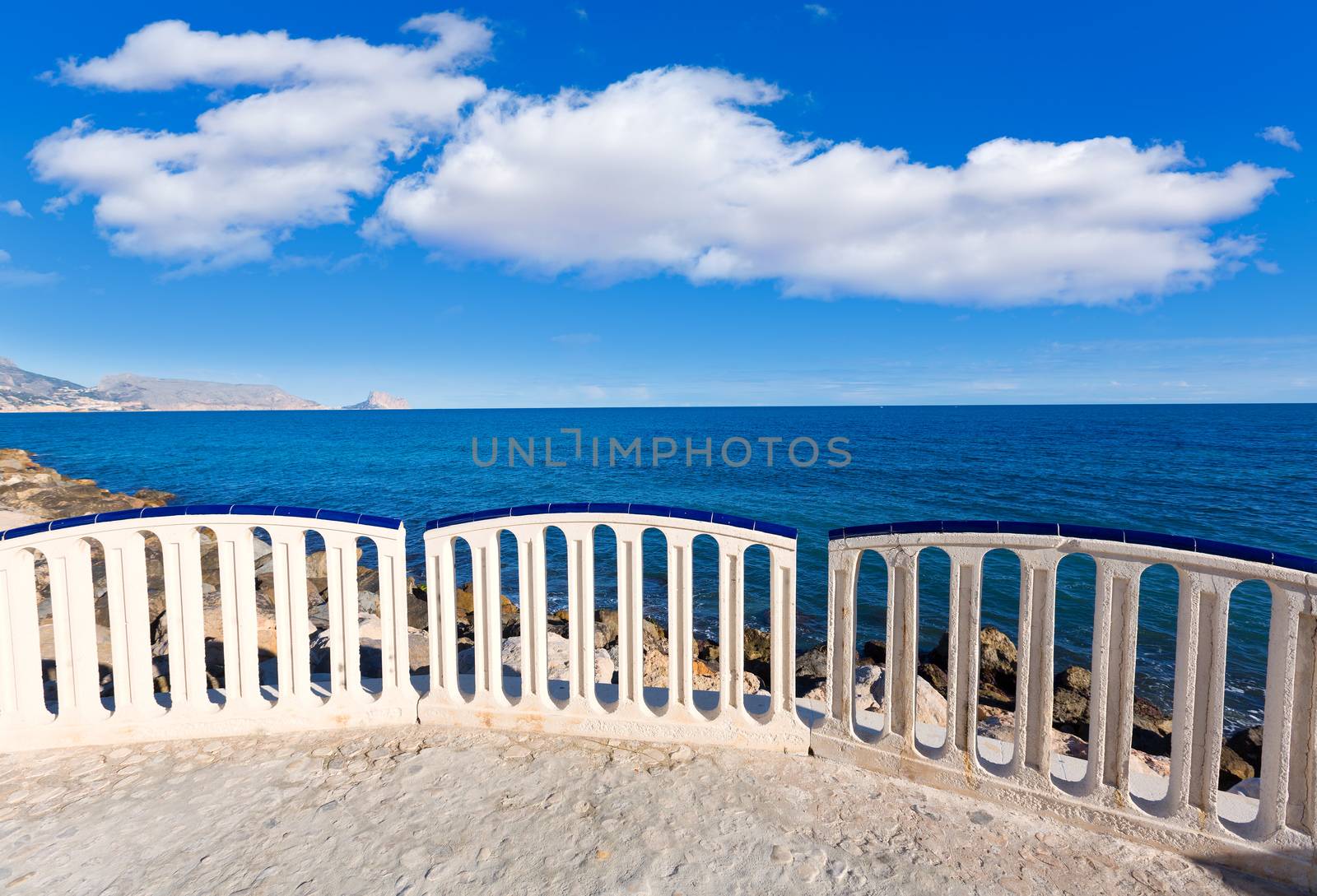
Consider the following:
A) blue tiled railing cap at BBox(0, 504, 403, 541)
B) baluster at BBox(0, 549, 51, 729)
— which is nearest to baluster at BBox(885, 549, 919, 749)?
blue tiled railing cap at BBox(0, 504, 403, 541)

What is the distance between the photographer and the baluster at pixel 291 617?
13.1 ft

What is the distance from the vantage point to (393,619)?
164 inches

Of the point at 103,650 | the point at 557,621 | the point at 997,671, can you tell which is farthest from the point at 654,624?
the point at 103,650

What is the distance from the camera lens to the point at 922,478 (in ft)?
136

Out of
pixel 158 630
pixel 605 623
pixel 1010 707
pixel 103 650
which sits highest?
pixel 103 650

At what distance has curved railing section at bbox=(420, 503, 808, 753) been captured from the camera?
3.79 m

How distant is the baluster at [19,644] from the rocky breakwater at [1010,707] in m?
5.72

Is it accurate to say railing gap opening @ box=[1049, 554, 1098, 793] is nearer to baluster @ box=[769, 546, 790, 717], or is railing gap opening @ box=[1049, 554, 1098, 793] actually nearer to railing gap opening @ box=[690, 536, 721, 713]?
baluster @ box=[769, 546, 790, 717]

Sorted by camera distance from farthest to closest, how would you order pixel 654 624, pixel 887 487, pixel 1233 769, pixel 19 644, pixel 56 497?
pixel 887 487, pixel 56 497, pixel 654 624, pixel 1233 769, pixel 19 644

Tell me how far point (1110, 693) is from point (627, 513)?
8.86 feet

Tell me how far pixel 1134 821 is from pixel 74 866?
5058mm

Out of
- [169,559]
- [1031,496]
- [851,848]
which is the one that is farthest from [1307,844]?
[1031,496]

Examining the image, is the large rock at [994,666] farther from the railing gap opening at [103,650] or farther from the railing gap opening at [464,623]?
the railing gap opening at [103,650]

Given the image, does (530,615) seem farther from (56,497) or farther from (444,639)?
(56,497)
